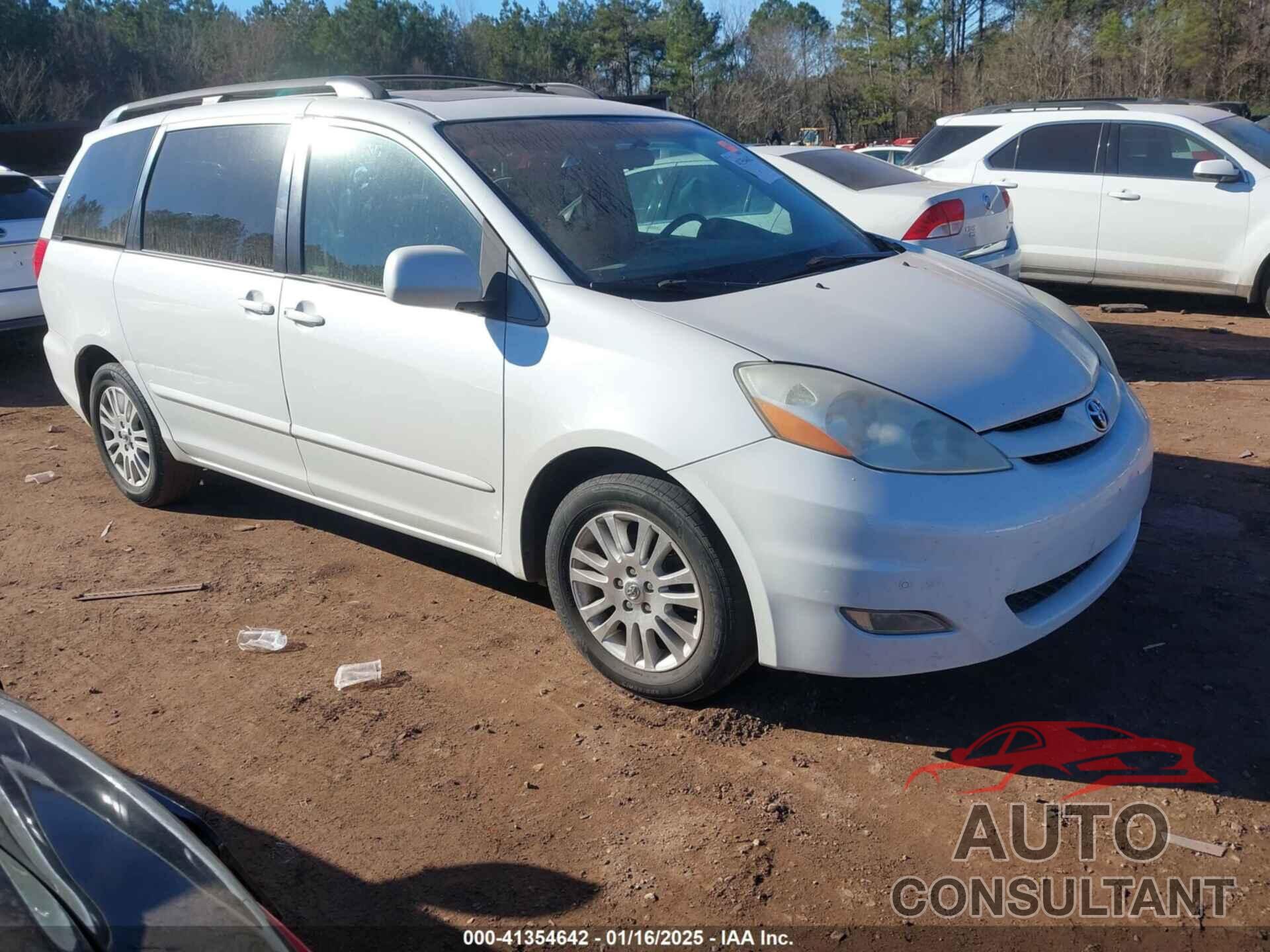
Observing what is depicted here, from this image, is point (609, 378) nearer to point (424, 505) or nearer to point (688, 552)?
point (688, 552)

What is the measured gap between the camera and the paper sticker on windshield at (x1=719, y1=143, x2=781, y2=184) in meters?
4.74

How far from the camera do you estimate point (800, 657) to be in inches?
127

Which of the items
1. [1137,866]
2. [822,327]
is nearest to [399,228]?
[822,327]

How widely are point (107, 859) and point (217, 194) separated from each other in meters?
3.68

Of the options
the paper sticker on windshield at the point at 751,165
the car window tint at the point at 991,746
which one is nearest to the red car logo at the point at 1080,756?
the car window tint at the point at 991,746

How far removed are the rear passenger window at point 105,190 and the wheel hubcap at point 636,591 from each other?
308cm

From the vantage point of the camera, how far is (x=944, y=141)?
10938 mm

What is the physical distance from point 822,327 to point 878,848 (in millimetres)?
1503

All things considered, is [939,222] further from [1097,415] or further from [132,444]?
[132,444]

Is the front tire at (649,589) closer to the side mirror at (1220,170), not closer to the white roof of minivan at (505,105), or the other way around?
the white roof of minivan at (505,105)

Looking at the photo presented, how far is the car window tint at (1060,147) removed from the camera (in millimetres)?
9734

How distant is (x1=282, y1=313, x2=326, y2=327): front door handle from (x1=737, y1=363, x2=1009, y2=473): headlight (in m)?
1.78

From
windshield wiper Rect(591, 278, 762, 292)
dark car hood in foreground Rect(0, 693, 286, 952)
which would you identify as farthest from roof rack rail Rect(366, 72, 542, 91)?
dark car hood in foreground Rect(0, 693, 286, 952)

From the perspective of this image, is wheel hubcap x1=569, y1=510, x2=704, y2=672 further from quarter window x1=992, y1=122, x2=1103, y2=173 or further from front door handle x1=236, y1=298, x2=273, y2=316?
quarter window x1=992, y1=122, x2=1103, y2=173
